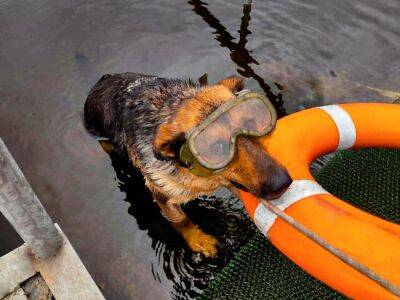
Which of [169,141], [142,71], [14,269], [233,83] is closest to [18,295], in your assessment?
[14,269]

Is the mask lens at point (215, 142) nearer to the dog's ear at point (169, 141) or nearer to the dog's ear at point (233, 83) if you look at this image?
the dog's ear at point (169, 141)

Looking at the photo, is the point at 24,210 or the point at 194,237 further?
the point at 194,237

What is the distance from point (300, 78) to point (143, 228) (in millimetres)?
3036

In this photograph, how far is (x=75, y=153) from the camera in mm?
5211

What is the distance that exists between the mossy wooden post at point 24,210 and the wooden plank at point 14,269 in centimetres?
17

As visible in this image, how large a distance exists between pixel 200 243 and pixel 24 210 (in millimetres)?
1929

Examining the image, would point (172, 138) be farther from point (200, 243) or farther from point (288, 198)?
point (200, 243)

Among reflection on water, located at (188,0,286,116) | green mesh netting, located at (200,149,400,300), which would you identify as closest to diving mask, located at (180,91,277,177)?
green mesh netting, located at (200,149,400,300)

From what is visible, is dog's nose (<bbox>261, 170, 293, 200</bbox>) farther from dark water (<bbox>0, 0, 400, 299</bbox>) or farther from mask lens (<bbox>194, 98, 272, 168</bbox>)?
→ dark water (<bbox>0, 0, 400, 299</bbox>)

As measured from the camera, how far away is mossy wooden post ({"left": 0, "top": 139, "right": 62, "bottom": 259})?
2492 mm

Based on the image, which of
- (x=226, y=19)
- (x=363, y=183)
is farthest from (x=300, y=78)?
(x=363, y=183)

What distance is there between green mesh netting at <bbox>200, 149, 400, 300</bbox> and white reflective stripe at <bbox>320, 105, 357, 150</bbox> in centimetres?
50

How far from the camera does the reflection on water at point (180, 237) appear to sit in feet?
13.7

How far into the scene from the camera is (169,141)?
2.86 metres
